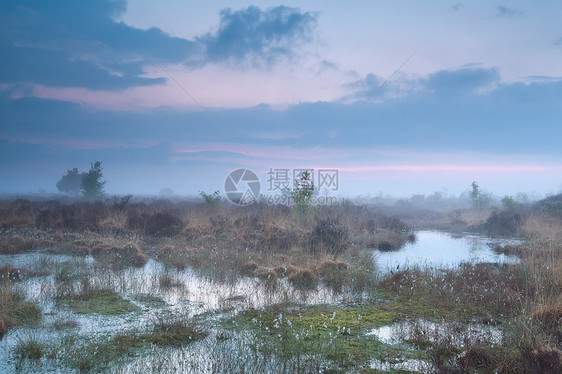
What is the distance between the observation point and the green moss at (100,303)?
8141mm

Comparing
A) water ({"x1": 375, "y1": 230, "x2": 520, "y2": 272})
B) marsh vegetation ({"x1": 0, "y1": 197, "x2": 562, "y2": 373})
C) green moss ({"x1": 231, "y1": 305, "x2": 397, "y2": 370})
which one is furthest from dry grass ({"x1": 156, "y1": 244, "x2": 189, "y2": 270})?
water ({"x1": 375, "y1": 230, "x2": 520, "y2": 272})

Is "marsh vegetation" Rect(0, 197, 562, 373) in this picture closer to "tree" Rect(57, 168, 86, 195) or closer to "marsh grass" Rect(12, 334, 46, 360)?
"marsh grass" Rect(12, 334, 46, 360)

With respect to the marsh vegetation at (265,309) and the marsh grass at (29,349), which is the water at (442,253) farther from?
the marsh grass at (29,349)

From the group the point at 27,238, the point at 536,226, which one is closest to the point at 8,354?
the point at 27,238

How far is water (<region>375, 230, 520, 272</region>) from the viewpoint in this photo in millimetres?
14181

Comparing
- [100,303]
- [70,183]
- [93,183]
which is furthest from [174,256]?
[70,183]

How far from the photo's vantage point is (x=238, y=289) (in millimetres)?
10062

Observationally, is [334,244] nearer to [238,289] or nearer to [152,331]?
[238,289]

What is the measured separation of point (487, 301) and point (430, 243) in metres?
13.0

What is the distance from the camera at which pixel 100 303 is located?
8.67m

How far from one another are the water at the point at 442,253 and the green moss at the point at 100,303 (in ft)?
26.8

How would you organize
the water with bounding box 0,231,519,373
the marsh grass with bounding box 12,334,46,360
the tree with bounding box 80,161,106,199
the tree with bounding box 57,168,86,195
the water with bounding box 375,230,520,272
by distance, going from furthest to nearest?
the tree with bounding box 57,168,86,195 < the tree with bounding box 80,161,106,199 < the water with bounding box 375,230,520,272 < the water with bounding box 0,231,519,373 < the marsh grass with bounding box 12,334,46,360

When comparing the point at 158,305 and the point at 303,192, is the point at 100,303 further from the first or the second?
the point at 303,192

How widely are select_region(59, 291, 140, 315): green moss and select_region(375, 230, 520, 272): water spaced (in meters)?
8.16
